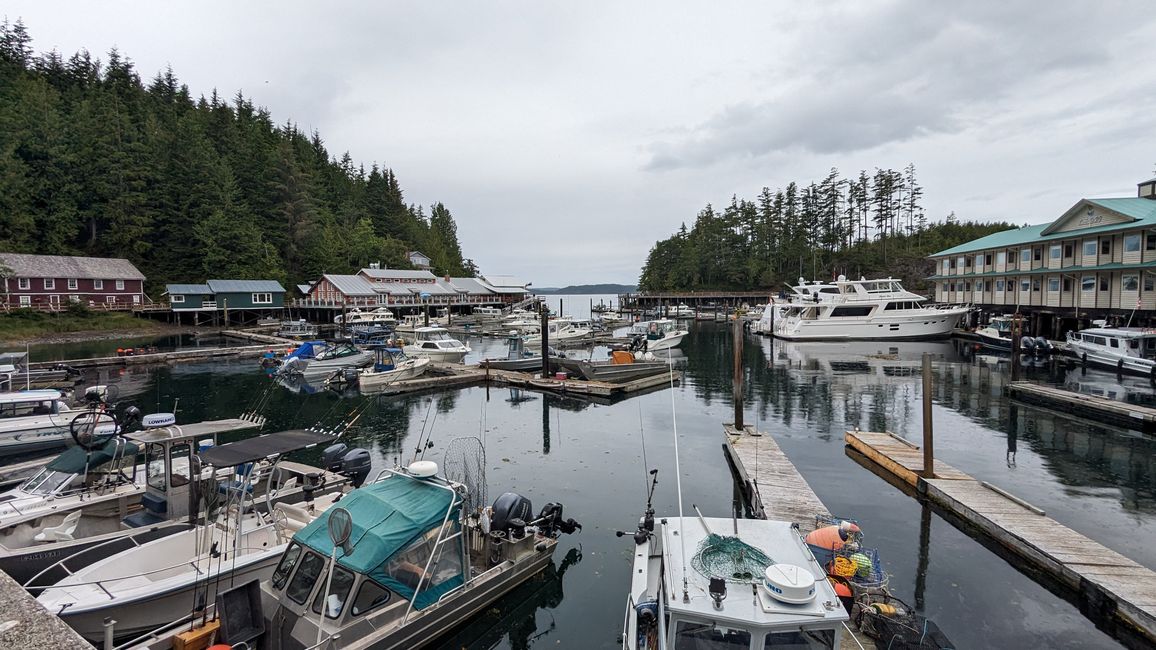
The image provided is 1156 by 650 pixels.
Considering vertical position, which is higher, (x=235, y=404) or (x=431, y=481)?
(x=431, y=481)

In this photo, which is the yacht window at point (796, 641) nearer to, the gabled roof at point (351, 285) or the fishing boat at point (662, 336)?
the fishing boat at point (662, 336)

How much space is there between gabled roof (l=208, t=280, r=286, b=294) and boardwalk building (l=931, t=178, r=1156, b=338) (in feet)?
242

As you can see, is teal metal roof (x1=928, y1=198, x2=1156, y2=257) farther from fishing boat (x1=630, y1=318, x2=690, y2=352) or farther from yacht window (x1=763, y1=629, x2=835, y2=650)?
yacht window (x1=763, y1=629, x2=835, y2=650)

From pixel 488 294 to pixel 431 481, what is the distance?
270ft

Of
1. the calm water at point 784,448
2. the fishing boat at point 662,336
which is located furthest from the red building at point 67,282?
the fishing boat at point 662,336

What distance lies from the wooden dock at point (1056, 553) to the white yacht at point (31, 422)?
82.4 ft

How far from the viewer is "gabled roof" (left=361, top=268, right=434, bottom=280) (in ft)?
242

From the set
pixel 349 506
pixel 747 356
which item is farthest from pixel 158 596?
pixel 747 356

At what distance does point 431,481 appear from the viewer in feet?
26.1

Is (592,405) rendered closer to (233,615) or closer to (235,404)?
(235,404)

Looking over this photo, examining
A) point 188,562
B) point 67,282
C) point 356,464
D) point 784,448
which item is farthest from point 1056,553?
point 67,282

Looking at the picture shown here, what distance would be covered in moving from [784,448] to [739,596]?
1411cm

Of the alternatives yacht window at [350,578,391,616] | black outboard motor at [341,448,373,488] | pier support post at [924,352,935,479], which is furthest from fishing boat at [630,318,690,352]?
yacht window at [350,578,391,616]

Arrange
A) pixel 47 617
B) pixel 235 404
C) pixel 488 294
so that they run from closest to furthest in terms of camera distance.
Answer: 1. pixel 47 617
2. pixel 235 404
3. pixel 488 294
